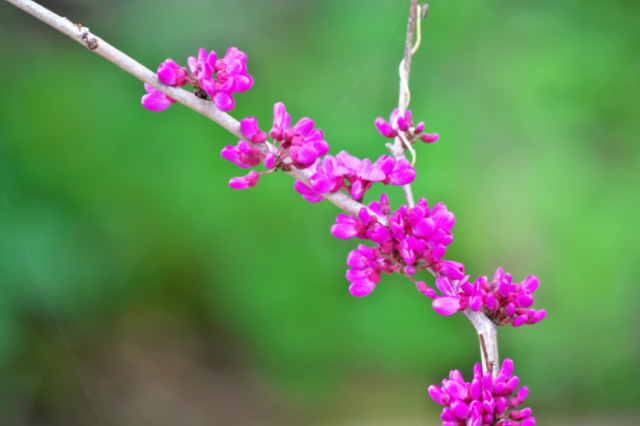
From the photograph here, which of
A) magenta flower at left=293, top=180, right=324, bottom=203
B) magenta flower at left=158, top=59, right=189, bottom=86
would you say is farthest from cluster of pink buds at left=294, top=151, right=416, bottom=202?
magenta flower at left=158, top=59, right=189, bottom=86

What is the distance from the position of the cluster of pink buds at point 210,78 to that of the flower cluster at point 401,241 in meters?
0.11

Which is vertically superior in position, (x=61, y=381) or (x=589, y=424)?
(x=589, y=424)

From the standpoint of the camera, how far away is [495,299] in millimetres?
315

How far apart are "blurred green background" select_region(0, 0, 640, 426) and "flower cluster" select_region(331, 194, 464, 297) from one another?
739mm

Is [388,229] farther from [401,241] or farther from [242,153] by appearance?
[242,153]

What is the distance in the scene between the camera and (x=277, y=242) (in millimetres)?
1114

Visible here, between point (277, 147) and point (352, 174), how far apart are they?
0.06 m

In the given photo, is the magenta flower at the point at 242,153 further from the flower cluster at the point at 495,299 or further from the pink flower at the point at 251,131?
the flower cluster at the point at 495,299

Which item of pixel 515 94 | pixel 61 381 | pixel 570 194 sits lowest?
pixel 61 381

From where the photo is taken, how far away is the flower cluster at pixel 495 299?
0.30 metres

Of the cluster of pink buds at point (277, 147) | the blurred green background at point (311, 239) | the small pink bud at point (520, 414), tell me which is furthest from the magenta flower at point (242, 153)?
the blurred green background at point (311, 239)

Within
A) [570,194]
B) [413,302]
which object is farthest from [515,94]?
[413,302]

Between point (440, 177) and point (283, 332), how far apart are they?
1.75 ft

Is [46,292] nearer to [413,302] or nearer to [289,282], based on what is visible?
[289,282]
